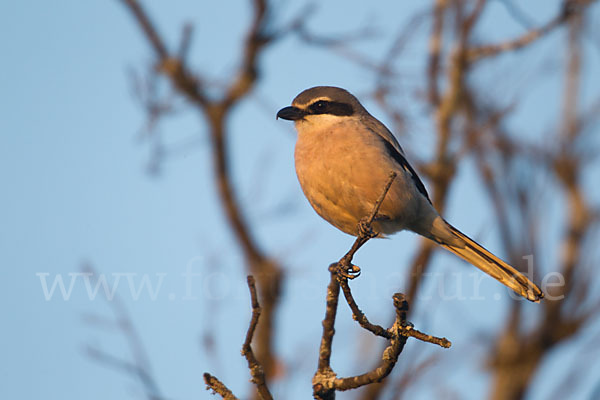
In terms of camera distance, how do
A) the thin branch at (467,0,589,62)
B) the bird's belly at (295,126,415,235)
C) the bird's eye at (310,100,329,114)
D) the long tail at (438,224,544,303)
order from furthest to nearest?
the thin branch at (467,0,589,62) → the bird's eye at (310,100,329,114) → the long tail at (438,224,544,303) → the bird's belly at (295,126,415,235)

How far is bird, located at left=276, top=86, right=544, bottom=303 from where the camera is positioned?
3.50m

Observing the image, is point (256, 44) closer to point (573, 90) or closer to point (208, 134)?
point (208, 134)

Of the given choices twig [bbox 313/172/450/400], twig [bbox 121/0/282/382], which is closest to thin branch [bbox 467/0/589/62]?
twig [bbox 121/0/282/382]

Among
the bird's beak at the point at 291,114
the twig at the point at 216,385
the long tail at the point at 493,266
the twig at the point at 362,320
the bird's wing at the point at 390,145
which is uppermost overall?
the bird's beak at the point at 291,114

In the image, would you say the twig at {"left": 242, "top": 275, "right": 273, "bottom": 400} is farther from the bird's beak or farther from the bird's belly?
the bird's beak

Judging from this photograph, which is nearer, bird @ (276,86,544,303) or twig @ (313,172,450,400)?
twig @ (313,172,450,400)

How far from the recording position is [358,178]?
347 cm

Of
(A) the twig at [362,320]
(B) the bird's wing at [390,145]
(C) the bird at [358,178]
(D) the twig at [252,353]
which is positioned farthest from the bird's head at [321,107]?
(D) the twig at [252,353]

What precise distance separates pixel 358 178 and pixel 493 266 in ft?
3.71

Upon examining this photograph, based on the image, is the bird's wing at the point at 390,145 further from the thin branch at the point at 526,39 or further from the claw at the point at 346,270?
the thin branch at the point at 526,39

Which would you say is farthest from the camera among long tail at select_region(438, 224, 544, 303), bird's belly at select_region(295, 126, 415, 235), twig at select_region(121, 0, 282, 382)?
twig at select_region(121, 0, 282, 382)

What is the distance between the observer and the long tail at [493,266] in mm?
3621

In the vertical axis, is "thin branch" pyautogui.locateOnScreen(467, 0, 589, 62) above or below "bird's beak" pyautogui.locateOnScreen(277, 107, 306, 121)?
above

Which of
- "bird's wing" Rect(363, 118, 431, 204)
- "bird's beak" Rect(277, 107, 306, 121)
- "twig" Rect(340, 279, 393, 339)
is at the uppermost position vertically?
"bird's beak" Rect(277, 107, 306, 121)
